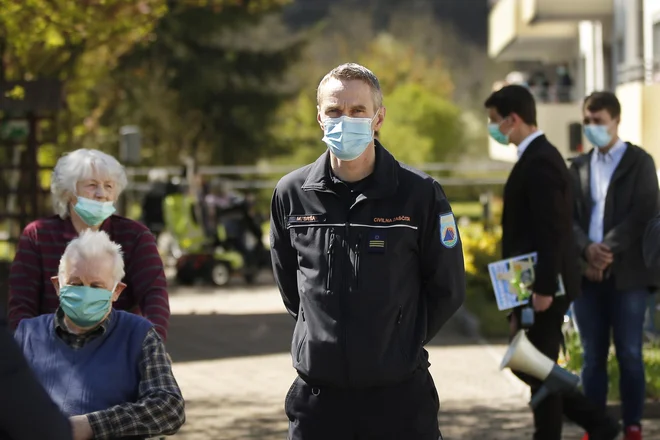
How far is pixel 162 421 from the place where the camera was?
4410 millimetres

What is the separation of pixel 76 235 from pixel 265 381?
558 centimetres

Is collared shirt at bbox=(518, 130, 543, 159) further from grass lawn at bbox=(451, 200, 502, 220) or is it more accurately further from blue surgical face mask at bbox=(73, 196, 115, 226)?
grass lawn at bbox=(451, 200, 502, 220)

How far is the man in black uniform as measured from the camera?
15.1ft

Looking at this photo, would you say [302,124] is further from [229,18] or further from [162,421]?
[162,421]

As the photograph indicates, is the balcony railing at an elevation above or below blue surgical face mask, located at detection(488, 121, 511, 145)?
above

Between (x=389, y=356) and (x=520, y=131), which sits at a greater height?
(x=520, y=131)

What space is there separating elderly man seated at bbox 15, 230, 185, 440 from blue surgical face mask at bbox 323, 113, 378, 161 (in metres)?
0.84

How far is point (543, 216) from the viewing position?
268 inches

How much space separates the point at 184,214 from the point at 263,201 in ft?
82.6

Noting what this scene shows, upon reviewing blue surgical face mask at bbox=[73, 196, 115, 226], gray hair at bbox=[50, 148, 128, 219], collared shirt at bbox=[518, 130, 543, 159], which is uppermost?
collared shirt at bbox=[518, 130, 543, 159]

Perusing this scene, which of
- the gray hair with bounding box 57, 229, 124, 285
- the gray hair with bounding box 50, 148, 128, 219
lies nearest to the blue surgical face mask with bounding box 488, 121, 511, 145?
the gray hair with bounding box 50, 148, 128, 219

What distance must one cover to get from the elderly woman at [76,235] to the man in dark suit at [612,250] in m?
2.89

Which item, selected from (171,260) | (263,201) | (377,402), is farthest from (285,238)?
(263,201)

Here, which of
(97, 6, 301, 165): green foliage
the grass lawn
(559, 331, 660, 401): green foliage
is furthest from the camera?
the grass lawn
